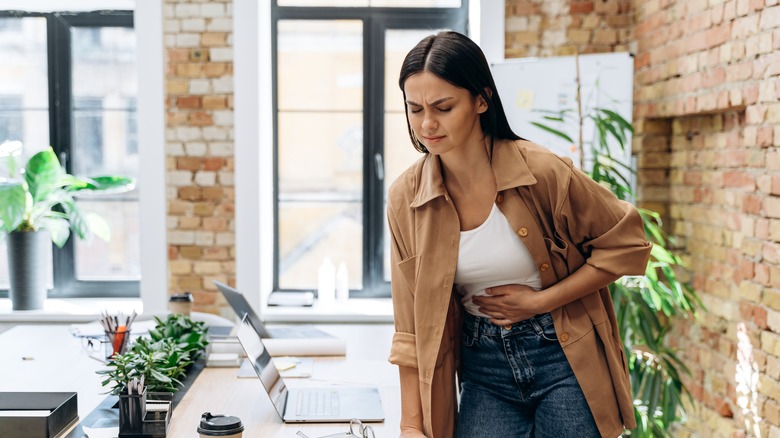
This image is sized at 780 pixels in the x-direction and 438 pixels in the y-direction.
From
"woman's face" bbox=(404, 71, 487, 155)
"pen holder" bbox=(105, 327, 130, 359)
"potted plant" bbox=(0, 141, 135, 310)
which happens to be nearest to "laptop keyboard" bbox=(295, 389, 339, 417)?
"pen holder" bbox=(105, 327, 130, 359)

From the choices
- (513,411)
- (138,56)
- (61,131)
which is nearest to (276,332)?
(513,411)

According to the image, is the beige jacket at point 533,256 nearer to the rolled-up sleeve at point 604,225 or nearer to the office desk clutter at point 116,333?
the rolled-up sleeve at point 604,225

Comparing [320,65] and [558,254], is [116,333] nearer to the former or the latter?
[558,254]

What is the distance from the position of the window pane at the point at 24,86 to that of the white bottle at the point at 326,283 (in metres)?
1.74

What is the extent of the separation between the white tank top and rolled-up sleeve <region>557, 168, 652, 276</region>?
0.38 feet

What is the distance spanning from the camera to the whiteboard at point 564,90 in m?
3.49

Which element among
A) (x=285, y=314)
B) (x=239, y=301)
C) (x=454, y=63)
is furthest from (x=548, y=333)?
(x=285, y=314)

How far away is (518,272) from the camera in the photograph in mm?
1713

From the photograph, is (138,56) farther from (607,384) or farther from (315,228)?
(607,384)

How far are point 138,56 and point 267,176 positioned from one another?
89 cm

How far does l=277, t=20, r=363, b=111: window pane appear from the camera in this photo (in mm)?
4332

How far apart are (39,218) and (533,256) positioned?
3.23m

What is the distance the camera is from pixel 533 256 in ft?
5.55

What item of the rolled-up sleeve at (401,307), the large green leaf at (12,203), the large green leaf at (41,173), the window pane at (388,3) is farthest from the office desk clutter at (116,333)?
the window pane at (388,3)
